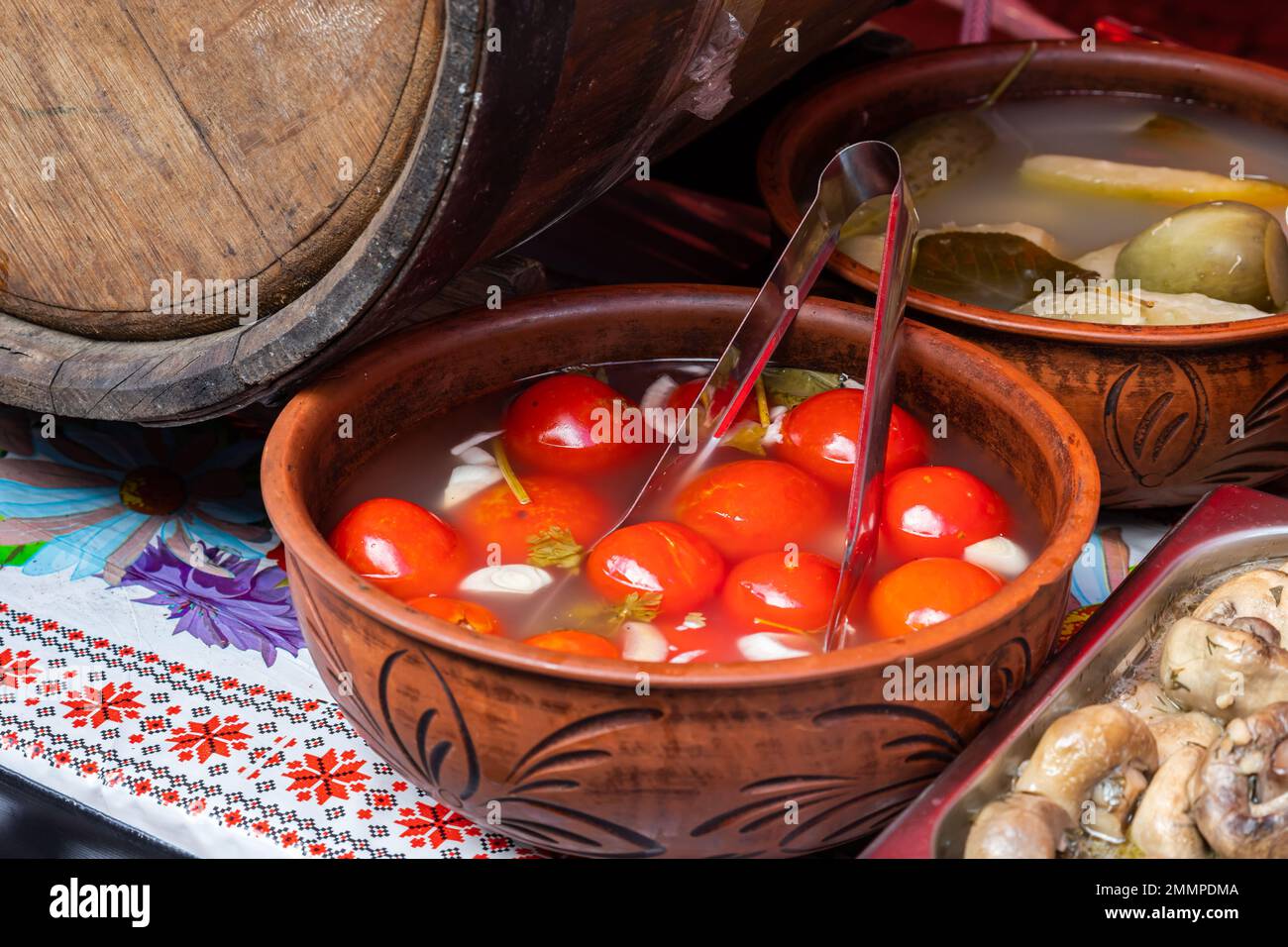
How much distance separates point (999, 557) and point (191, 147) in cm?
78

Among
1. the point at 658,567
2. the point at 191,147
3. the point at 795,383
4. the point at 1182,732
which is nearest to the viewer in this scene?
the point at 1182,732

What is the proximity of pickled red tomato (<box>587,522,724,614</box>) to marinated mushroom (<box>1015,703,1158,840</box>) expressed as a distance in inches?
11.4

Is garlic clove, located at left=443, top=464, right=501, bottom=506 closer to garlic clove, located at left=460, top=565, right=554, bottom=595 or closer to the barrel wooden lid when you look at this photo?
garlic clove, located at left=460, top=565, right=554, bottom=595

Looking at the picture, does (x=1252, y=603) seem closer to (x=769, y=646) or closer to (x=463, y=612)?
(x=769, y=646)

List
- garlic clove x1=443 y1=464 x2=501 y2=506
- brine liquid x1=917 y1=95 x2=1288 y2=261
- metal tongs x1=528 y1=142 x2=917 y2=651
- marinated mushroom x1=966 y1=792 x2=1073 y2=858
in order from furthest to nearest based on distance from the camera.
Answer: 1. brine liquid x1=917 y1=95 x2=1288 y2=261
2. garlic clove x1=443 y1=464 x2=501 y2=506
3. metal tongs x1=528 y1=142 x2=917 y2=651
4. marinated mushroom x1=966 y1=792 x2=1073 y2=858

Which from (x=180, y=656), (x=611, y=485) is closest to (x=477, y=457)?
(x=611, y=485)

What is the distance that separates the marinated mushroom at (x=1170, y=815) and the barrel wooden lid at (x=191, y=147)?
72 centimetres

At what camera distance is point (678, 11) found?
1050 millimetres

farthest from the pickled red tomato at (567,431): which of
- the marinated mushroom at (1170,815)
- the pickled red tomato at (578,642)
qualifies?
the marinated mushroom at (1170,815)

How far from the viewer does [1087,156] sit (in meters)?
1.76

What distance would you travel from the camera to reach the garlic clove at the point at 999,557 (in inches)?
42.0

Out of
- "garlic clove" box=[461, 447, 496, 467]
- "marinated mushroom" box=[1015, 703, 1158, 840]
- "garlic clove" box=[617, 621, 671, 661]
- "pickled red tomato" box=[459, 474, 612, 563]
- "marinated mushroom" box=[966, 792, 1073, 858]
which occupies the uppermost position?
"garlic clove" box=[461, 447, 496, 467]

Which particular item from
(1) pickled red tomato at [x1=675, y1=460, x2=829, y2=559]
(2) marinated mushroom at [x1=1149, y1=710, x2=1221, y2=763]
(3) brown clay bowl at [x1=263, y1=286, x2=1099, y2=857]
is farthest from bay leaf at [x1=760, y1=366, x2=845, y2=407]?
(2) marinated mushroom at [x1=1149, y1=710, x2=1221, y2=763]

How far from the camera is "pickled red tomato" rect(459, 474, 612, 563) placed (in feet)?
3.69
